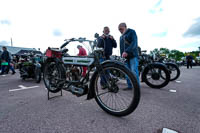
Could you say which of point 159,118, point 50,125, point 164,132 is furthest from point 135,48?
point 50,125

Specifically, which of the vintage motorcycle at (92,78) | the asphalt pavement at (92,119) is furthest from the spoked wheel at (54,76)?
the asphalt pavement at (92,119)

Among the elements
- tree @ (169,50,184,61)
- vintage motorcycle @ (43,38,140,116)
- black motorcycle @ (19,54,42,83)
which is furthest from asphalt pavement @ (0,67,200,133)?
tree @ (169,50,184,61)

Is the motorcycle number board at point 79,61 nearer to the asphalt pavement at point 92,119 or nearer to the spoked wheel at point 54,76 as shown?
the spoked wheel at point 54,76

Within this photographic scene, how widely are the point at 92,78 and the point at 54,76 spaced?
1.10m

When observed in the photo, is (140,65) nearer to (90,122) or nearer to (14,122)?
(90,122)

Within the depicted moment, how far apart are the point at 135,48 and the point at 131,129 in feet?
6.61

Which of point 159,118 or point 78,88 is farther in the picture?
point 78,88

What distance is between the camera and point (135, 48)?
2799 millimetres

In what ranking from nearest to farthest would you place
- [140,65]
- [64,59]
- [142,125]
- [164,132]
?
[164,132], [142,125], [64,59], [140,65]

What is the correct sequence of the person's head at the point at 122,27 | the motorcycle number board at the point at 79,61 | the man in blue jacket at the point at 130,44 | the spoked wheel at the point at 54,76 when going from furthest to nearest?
the person's head at the point at 122,27 → the man in blue jacket at the point at 130,44 → the spoked wheel at the point at 54,76 → the motorcycle number board at the point at 79,61

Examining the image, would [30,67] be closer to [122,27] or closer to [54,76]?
[54,76]

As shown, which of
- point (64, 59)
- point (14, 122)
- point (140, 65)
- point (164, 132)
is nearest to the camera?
point (164, 132)

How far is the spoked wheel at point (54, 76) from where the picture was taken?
224 cm

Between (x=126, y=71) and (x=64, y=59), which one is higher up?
(x=64, y=59)
